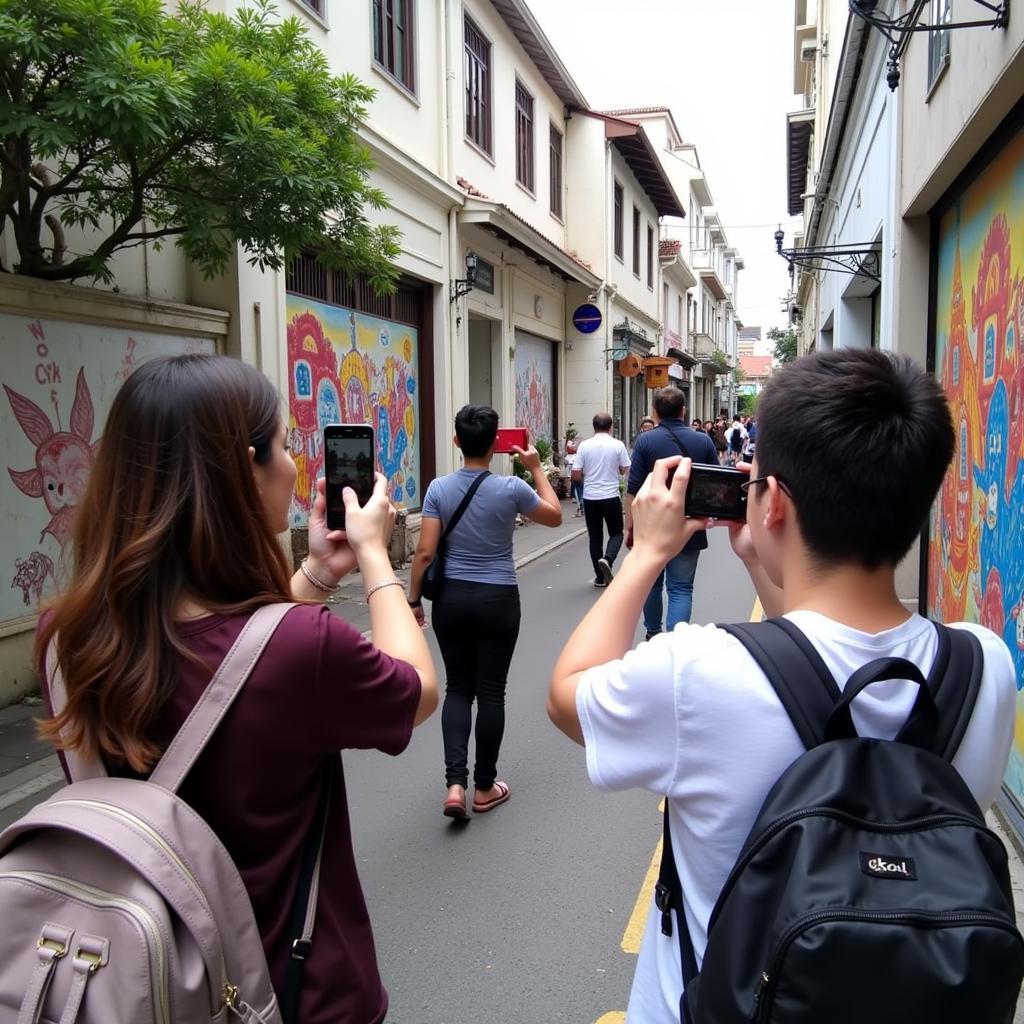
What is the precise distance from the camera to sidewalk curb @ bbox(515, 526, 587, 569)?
12.0 metres

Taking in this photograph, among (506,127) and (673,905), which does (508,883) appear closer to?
(673,905)

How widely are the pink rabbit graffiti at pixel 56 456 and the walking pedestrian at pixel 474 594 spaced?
3077 mm

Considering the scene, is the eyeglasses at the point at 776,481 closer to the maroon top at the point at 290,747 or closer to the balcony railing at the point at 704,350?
the maroon top at the point at 290,747

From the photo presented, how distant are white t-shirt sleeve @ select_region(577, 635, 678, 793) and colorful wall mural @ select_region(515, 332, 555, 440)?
1666 centimetres

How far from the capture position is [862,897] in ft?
3.42

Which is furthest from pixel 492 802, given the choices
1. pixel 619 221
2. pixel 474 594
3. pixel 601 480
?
pixel 619 221

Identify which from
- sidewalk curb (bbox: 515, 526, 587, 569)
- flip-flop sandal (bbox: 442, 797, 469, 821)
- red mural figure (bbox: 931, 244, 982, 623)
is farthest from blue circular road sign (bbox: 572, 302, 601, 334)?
flip-flop sandal (bbox: 442, 797, 469, 821)

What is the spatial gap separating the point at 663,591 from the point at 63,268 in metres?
4.97

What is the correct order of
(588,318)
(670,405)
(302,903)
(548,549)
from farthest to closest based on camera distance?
(588,318)
(548,549)
(670,405)
(302,903)

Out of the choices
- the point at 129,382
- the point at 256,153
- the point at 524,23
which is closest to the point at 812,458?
the point at 129,382

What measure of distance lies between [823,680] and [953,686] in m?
0.22

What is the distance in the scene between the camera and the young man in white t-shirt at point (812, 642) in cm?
123

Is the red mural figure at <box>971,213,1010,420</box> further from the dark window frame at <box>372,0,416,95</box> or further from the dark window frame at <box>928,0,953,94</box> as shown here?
the dark window frame at <box>372,0,416,95</box>

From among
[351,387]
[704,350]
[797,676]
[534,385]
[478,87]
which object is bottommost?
[797,676]
